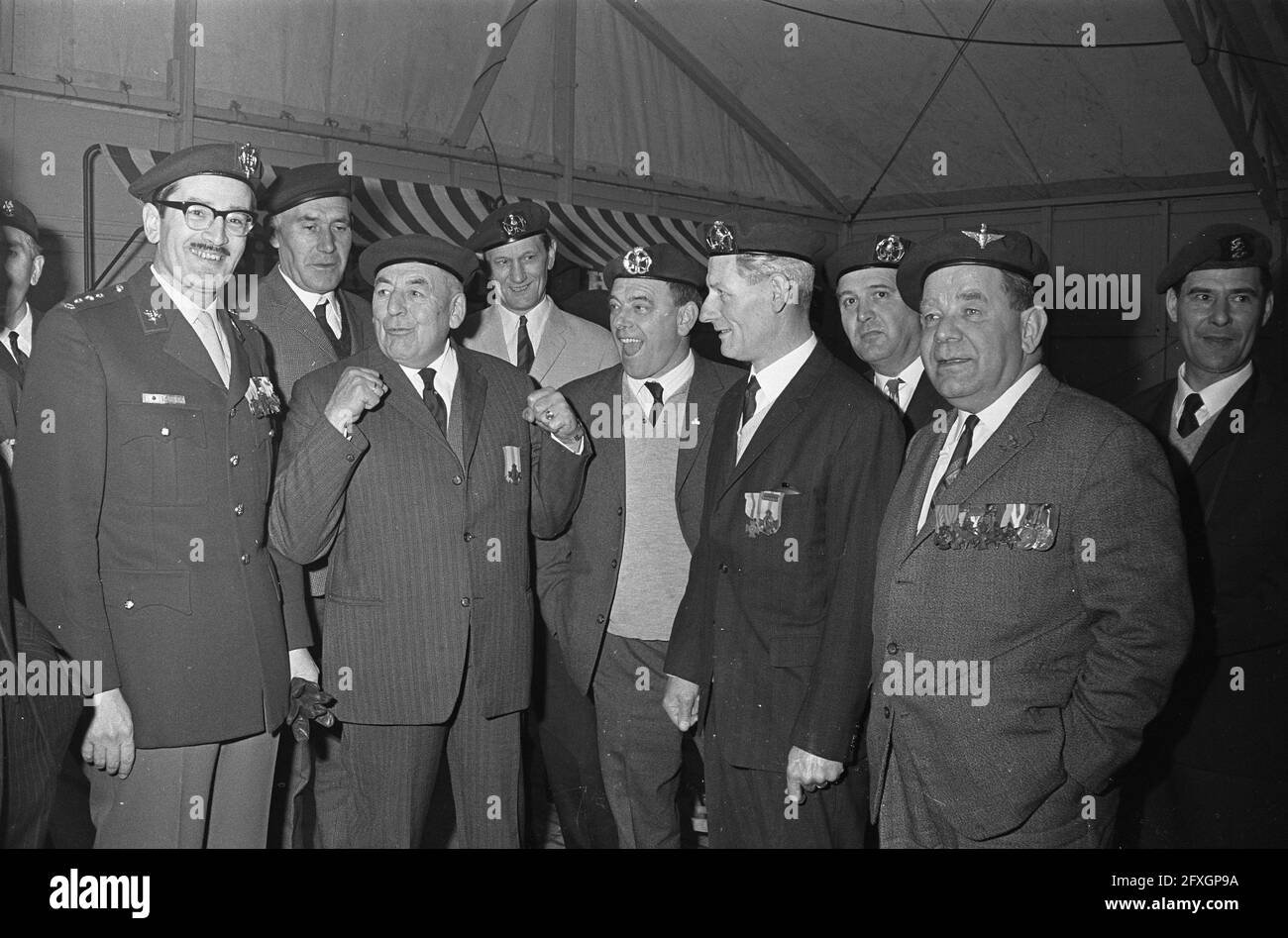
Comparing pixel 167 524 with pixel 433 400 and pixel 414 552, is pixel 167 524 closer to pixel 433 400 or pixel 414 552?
pixel 414 552

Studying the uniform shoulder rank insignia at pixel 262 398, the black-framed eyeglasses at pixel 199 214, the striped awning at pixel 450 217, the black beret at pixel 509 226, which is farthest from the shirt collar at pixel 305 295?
the striped awning at pixel 450 217

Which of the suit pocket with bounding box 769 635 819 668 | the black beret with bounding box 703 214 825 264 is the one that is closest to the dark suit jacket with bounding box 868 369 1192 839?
the suit pocket with bounding box 769 635 819 668

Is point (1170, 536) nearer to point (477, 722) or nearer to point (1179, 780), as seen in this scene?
point (1179, 780)

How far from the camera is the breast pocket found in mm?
2539

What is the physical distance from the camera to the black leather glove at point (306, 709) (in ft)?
8.95

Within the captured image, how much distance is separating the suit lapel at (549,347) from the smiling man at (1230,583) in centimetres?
209

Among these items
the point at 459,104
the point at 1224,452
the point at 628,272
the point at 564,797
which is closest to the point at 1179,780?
the point at 1224,452

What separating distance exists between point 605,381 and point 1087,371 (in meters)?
9.11

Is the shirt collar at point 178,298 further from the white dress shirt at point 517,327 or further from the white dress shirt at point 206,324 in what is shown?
the white dress shirt at point 517,327

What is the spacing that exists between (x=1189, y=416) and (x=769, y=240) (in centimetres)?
142

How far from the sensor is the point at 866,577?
2.57m

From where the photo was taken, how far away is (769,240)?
2887 millimetres

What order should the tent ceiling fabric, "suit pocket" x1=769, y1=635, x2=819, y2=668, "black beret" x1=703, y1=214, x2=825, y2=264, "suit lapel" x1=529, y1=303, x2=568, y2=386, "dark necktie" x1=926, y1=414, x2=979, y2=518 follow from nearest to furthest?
"dark necktie" x1=926, y1=414, x2=979, y2=518, "suit pocket" x1=769, y1=635, x2=819, y2=668, "black beret" x1=703, y1=214, x2=825, y2=264, "suit lapel" x1=529, y1=303, x2=568, y2=386, the tent ceiling fabric

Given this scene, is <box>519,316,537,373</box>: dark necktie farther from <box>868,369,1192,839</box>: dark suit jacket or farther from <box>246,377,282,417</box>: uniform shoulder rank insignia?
<box>868,369,1192,839</box>: dark suit jacket
